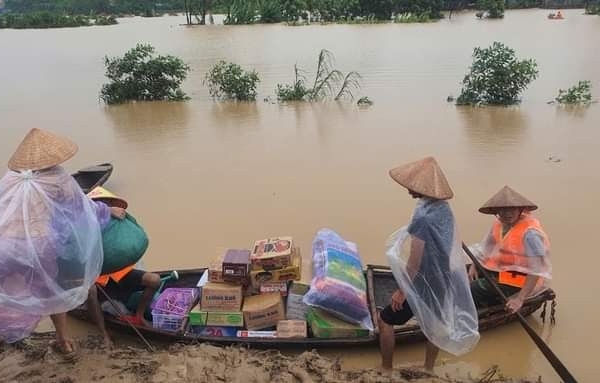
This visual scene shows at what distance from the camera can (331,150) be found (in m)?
8.89

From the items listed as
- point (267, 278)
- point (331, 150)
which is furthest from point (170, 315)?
point (331, 150)

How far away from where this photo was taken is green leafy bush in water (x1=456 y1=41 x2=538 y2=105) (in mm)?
11531

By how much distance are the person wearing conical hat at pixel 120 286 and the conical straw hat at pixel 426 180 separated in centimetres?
194

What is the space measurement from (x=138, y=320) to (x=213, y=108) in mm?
8722

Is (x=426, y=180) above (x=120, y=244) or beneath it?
above

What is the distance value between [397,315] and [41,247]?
2154 millimetres

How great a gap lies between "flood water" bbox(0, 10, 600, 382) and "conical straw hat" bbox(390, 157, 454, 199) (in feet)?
4.83

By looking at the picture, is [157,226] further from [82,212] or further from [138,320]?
[82,212]

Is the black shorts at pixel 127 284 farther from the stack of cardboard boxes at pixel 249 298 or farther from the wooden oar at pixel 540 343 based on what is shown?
the wooden oar at pixel 540 343

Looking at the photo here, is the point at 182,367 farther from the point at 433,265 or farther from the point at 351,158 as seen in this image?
the point at 351,158

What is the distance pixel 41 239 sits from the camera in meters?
3.13

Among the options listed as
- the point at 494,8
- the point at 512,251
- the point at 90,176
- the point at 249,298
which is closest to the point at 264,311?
Answer: the point at 249,298

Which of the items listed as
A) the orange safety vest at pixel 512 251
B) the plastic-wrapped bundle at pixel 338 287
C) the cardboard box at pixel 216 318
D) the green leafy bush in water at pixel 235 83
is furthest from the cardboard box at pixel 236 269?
the green leafy bush in water at pixel 235 83

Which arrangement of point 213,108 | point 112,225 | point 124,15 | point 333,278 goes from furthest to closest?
point 124,15 < point 213,108 < point 333,278 < point 112,225
